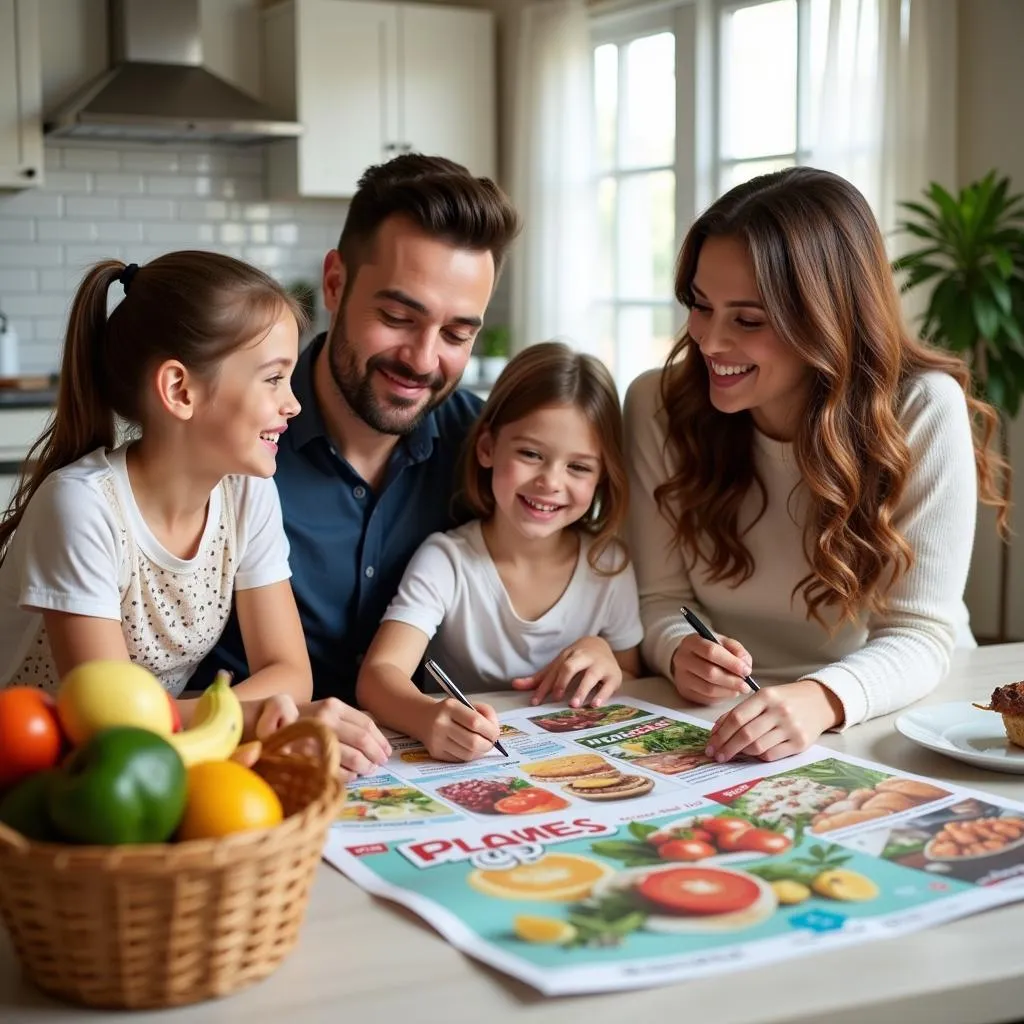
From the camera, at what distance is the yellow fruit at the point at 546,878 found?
1090 millimetres

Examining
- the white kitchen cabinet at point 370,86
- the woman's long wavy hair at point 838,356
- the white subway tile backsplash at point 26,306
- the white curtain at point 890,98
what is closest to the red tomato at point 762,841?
the woman's long wavy hair at point 838,356

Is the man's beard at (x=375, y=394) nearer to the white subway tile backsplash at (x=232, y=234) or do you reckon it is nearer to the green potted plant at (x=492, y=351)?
the green potted plant at (x=492, y=351)

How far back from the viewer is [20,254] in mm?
5316

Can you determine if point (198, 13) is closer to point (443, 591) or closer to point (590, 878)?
point (443, 591)

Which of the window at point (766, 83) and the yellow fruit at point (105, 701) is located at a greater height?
the window at point (766, 83)

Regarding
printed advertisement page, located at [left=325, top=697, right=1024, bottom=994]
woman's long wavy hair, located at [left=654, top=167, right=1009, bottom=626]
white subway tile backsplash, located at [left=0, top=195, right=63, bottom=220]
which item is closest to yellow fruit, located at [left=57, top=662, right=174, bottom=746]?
printed advertisement page, located at [left=325, top=697, right=1024, bottom=994]

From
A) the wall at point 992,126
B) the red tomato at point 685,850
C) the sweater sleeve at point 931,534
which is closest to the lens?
the red tomato at point 685,850

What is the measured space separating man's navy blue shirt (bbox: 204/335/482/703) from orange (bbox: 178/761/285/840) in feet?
3.66

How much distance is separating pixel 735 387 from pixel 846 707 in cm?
51

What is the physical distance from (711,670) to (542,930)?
725 millimetres

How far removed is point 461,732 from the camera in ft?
4.85

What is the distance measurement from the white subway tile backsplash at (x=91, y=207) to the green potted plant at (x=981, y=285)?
10.5 ft

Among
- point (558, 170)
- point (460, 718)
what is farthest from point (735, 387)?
point (558, 170)

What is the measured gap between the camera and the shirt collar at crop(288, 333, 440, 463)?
212 cm
